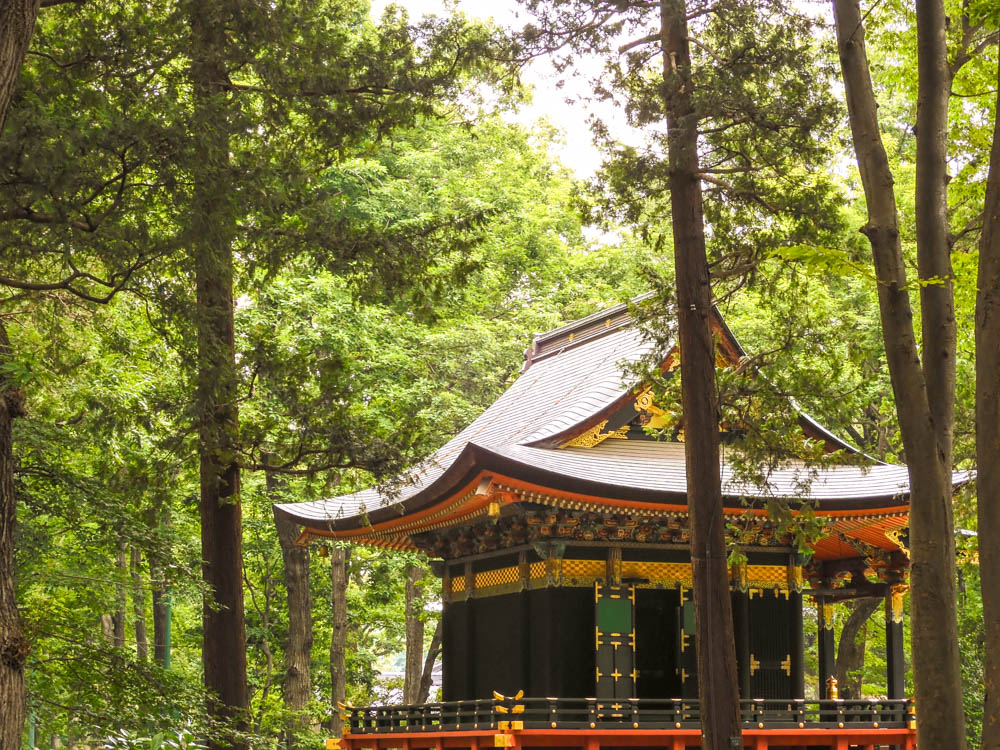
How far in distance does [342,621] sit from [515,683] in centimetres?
766

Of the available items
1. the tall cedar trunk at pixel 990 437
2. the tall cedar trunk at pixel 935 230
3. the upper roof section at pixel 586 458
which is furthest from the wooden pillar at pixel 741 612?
the tall cedar trunk at pixel 990 437

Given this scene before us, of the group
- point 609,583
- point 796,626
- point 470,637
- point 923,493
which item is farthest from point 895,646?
point 923,493

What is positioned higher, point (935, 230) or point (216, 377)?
point (935, 230)

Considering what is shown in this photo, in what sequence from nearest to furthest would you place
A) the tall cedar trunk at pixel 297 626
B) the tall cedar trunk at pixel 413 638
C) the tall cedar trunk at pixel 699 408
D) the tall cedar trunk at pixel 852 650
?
1. the tall cedar trunk at pixel 699 408
2. the tall cedar trunk at pixel 297 626
3. the tall cedar trunk at pixel 852 650
4. the tall cedar trunk at pixel 413 638

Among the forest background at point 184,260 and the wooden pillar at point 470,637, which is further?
the wooden pillar at point 470,637

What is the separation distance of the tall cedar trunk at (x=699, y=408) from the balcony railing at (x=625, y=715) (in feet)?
12.1

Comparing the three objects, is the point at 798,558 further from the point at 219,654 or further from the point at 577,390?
the point at 219,654

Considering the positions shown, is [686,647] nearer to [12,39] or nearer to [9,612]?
[9,612]

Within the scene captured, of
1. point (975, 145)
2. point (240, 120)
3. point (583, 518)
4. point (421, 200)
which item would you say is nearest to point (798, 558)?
point (583, 518)

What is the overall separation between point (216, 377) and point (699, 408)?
4.37 meters

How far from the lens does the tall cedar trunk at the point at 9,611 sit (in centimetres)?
715

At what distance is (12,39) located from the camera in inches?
256

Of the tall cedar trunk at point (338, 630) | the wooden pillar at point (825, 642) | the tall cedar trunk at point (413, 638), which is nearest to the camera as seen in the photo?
the wooden pillar at point (825, 642)

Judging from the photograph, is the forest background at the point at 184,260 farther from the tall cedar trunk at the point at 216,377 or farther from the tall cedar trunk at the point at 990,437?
the tall cedar trunk at the point at 990,437
